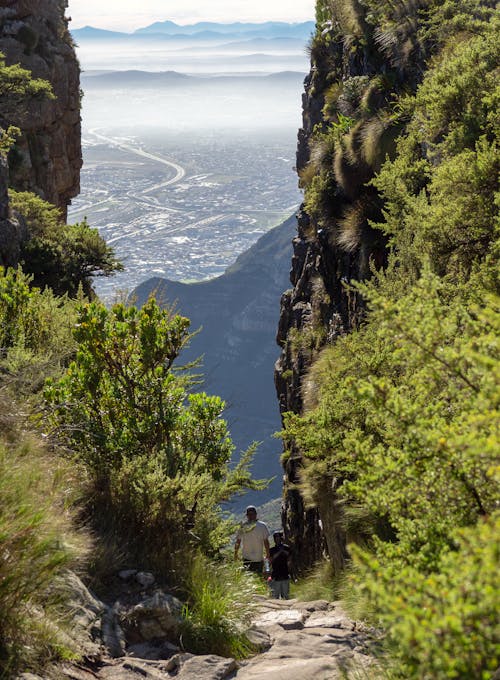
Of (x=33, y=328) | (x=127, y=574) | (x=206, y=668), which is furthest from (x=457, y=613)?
(x=33, y=328)

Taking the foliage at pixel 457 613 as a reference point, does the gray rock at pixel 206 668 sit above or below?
below

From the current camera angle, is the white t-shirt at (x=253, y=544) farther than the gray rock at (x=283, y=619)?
Yes

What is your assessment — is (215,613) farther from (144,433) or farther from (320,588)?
(320,588)

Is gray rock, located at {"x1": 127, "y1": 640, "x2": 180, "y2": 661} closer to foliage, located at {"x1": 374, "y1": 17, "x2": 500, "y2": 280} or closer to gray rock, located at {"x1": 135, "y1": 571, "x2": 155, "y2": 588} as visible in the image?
gray rock, located at {"x1": 135, "y1": 571, "x2": 155, "y2": 588}

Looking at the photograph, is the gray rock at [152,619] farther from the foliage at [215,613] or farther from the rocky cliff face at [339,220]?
the rocky cliff face at [339,220]

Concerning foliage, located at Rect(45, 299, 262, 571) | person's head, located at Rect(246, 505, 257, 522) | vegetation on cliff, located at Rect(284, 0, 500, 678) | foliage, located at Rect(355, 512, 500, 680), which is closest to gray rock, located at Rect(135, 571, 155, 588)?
foliage, located at Rect(45, 299, 262, 571)

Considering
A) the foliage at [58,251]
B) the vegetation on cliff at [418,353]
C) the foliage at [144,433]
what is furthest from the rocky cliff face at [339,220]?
the foliage at [58,251]

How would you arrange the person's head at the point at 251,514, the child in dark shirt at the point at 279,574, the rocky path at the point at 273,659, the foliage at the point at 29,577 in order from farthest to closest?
the person's head at the point at 251,514 < the child in dark shirt at the point at 279,574 < the rocky path at the point at 273,659 < the foliage at the point at 29,577
